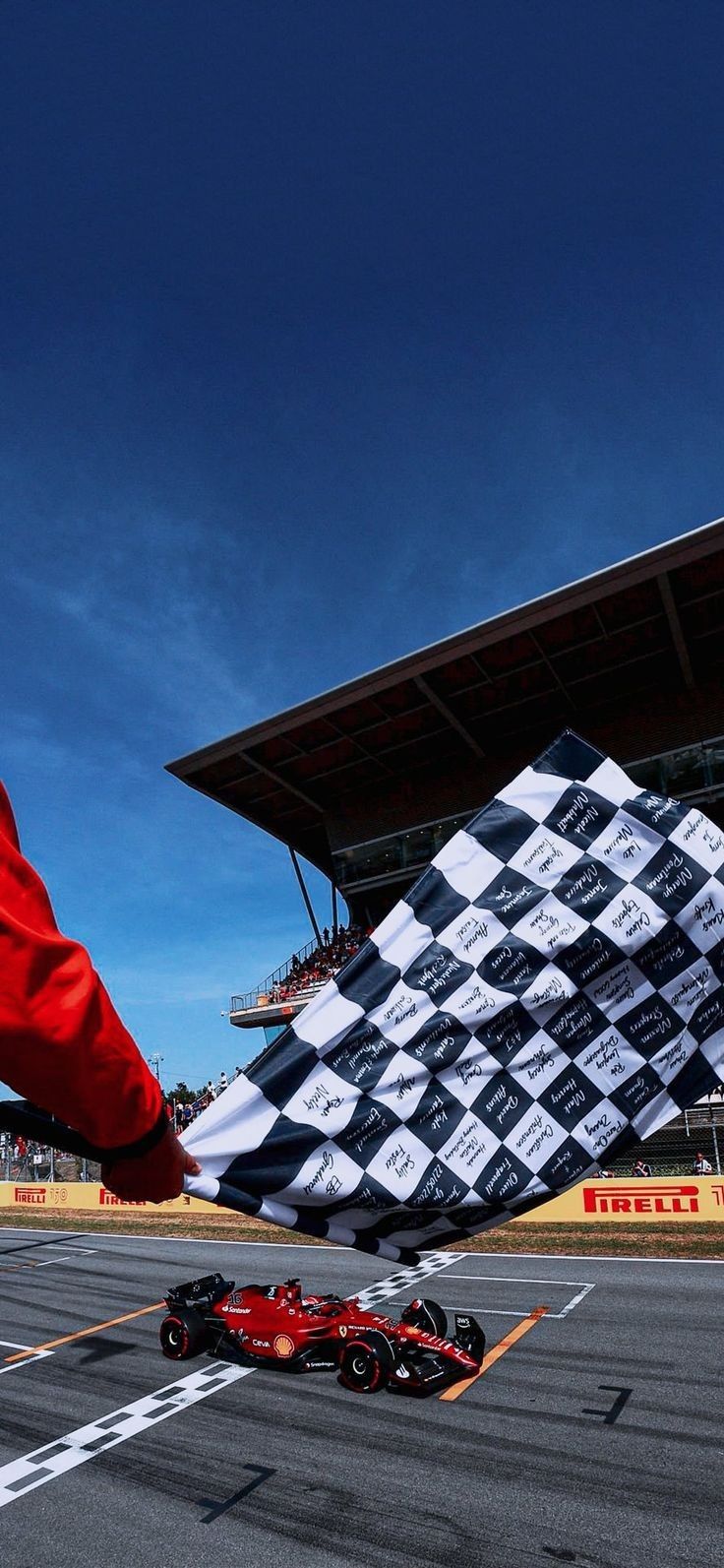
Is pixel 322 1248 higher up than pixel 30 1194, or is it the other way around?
pixel 30 1194

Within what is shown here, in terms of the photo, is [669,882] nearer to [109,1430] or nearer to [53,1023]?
[53,1023]

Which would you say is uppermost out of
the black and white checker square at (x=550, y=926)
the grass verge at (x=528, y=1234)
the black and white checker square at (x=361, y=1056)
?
the black and white checker square at (x=550, y=926)

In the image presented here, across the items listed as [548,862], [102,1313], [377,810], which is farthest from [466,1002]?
[377,810]

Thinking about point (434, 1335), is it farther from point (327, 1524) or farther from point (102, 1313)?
point (102, 1313)

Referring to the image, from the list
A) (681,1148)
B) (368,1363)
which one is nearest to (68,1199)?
(681,1148)

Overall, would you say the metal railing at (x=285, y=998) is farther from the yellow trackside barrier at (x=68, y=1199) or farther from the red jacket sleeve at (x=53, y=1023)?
the red jacket sleeve at (x=53, y=1023)

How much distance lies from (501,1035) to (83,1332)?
11.2 m

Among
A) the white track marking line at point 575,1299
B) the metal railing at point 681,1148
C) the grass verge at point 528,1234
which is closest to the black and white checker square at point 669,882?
the white track marking line at point 575,1299

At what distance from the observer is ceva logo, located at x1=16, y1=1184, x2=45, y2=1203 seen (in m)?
27.3

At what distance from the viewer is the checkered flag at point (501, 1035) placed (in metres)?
2.10

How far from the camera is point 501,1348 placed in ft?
31.0

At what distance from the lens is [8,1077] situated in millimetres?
1378

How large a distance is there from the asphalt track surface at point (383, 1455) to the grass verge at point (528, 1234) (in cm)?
404

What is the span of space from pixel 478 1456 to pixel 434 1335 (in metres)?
1.71
